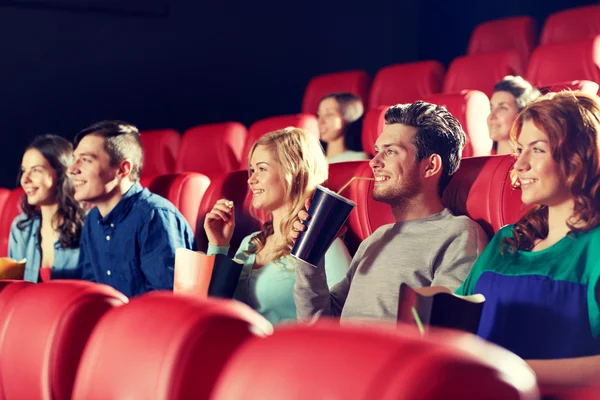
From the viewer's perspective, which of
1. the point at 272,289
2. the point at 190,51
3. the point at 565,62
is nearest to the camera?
the point at 272,289

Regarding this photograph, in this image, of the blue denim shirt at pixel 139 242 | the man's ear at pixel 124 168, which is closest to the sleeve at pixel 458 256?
the blue denim shirt at pixel 139 242

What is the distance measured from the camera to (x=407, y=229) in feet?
2.15

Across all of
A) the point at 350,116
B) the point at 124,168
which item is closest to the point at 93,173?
the point at 124,168

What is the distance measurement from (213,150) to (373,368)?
1.36 m

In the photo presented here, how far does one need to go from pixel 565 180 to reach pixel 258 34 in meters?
1.68

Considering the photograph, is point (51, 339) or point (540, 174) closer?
point (51, 339)

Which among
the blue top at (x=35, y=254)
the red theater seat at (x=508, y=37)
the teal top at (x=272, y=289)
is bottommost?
the blue top at (x=35, y=254)

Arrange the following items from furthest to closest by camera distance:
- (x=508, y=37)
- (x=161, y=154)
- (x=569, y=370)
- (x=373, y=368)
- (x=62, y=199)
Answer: (x=508, y=37)
(x=161, y=154)
(x=62, y=199)
(x=569, y=370)
(x=373, y=368)

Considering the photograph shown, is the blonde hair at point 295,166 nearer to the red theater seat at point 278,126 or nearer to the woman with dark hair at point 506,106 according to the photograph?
the woman with dark hair at point 506,106

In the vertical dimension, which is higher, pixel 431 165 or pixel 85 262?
pixel 431 165

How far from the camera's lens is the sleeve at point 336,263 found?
71 cm

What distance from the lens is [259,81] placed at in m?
2.16

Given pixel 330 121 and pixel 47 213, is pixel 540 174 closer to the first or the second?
pixel 47 213

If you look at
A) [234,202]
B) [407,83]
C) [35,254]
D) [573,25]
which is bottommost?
[35,254]
